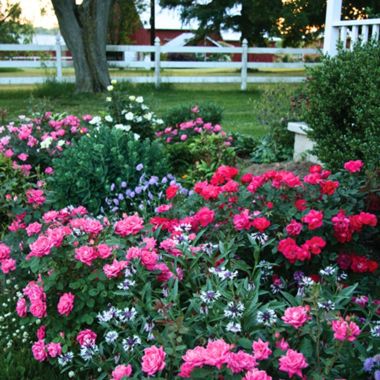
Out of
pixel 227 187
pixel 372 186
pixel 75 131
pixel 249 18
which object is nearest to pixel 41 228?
pixel 227 187

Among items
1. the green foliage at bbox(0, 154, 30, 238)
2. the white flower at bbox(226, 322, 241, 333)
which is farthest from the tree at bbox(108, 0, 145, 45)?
the white flower at bbox(226, 322, 241, 333)

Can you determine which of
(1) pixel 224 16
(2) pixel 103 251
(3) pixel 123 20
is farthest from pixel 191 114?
(3) pixel 123 20

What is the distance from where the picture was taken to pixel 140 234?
281 cm

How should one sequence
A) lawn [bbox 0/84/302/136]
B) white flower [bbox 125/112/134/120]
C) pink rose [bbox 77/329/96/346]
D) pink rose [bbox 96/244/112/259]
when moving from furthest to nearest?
lawn [bbox 0/84/302/136], white flower [bbox 125/112/134/120], pink rose [bbox 96/244/112/259], pink rose [bbox 77/329/96/346]

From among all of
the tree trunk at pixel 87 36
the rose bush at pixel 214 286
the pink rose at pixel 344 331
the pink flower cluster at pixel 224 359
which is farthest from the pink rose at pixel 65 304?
the tree trunk at pixel 87 36

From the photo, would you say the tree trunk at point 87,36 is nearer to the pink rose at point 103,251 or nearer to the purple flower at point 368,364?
the pink rose at point 103,251

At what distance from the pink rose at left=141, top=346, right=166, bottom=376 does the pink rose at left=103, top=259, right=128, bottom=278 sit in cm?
59

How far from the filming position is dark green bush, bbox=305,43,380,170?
153 inches

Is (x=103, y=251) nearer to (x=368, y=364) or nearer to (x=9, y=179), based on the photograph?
(x=368, y=364)

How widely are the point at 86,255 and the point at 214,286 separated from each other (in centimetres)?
54

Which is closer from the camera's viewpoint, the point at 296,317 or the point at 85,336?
the point at 296,317

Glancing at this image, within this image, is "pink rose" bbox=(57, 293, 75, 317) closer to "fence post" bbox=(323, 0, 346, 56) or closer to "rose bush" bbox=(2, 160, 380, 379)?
"rose bush" bbox=(2, 160, 380, 379)

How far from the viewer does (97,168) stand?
161 inches

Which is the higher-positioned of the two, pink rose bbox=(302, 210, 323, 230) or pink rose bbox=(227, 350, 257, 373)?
pink rose bbox=(302, 210, 323, 230)
